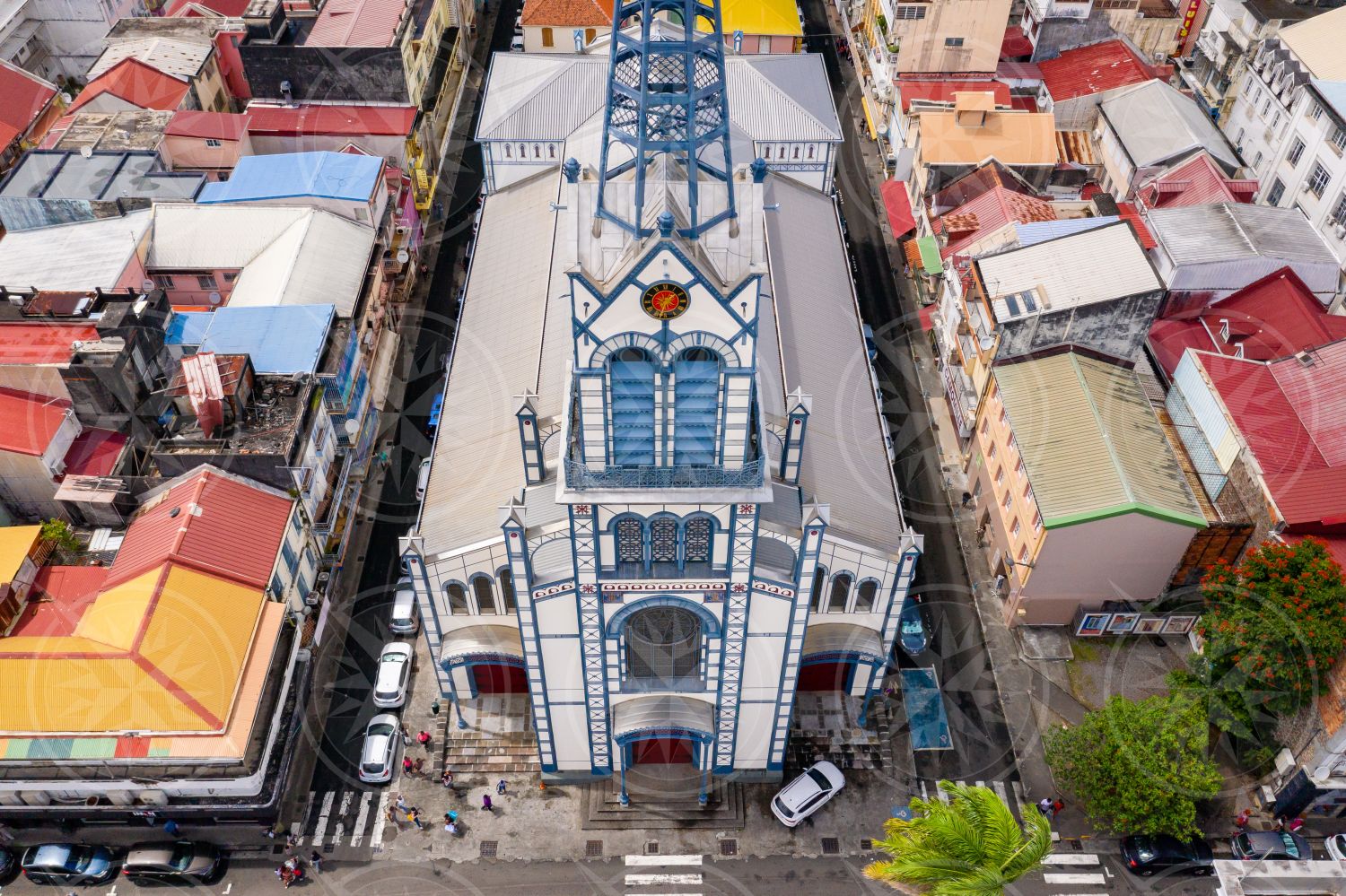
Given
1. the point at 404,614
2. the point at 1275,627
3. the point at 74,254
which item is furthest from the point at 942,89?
the point at 74,254

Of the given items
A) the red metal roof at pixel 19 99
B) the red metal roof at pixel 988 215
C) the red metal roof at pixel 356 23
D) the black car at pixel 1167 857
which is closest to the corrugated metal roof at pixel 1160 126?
the red metal roof at pixel 988 215

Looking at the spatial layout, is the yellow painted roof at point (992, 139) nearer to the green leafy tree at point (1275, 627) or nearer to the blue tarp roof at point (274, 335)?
the green leafy tree at point (1275, 627)

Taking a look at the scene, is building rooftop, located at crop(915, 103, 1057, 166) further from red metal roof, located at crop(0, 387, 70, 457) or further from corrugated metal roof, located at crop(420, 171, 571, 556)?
red metal roof, located at crop(0, 387, 70, 457)

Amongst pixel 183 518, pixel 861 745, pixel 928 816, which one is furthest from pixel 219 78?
pixel 928 816

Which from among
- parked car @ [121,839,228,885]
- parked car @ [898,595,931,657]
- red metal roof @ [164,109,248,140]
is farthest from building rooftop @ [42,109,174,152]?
parked car @ [898,595,931,657]

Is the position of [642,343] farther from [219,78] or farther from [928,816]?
[219,78]

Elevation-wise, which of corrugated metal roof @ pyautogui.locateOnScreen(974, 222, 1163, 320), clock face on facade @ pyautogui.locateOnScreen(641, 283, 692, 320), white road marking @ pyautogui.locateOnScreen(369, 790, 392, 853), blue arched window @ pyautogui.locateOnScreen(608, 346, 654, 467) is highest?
corrugated metal roof @ pyautogui.locateOnScreen(974, 222, 1163, 320)

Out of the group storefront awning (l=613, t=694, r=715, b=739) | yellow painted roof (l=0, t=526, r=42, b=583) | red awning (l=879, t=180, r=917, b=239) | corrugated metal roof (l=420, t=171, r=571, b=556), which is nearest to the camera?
storefront awning (l=613, t=694, r=715, b=739)
